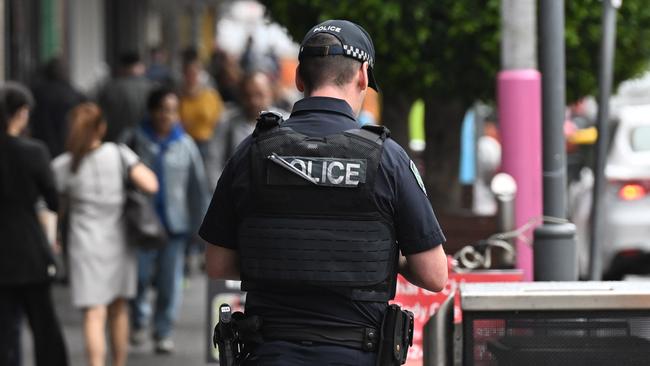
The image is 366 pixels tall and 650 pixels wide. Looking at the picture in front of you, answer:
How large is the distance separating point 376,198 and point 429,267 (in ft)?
0.93

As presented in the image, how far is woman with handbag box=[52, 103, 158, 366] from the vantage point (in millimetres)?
9953

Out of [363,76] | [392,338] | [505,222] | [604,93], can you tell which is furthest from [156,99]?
[392,338]

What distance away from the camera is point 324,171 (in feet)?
15.0

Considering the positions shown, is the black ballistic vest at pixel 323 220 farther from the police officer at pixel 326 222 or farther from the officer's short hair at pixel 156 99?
the officer's short hair at pixel 156 99

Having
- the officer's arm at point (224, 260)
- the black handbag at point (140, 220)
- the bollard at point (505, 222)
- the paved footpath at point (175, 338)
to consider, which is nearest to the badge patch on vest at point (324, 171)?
the officer's arm at point (224, 260)

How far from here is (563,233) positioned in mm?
6789

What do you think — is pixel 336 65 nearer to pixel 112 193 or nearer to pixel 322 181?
pixel 322 181

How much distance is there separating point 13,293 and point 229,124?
3.16 meters

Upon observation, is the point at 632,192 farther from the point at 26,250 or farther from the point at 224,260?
the point at 224,260

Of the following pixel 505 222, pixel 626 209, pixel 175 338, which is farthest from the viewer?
pixel 626 209

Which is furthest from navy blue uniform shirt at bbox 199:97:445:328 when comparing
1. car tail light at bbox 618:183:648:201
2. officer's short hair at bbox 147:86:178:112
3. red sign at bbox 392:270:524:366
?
car tail light at bbox 618:183:648:201

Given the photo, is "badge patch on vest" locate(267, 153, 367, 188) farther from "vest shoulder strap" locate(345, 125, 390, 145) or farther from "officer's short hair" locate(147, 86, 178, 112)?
"officer's short hair" locate(147, 86, 178, 112)

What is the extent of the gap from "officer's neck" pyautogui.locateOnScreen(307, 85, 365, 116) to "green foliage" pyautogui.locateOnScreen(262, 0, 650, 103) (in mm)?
5303

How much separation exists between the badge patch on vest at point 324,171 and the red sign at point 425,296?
2219 millimetres
